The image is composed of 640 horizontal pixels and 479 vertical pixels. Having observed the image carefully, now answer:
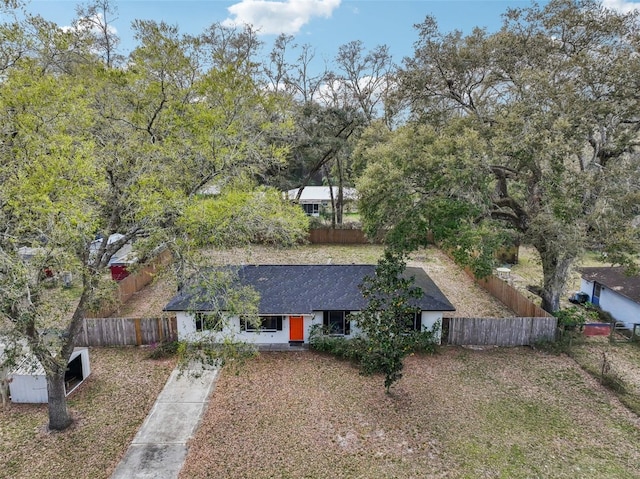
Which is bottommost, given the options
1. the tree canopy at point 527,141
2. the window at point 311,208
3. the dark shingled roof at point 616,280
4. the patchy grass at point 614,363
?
the patchy grass at point 614,363

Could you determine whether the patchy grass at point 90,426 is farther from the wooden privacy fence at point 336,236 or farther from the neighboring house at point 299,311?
the wooden privacy fence at point 336,236

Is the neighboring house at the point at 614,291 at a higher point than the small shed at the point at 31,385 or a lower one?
higher

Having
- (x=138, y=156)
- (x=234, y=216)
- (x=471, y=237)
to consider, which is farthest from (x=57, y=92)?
(x=471, y=237)

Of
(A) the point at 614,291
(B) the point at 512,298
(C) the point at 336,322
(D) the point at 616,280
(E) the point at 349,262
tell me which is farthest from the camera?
(E) the point at 349,262

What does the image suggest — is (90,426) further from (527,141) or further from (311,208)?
(311,208)

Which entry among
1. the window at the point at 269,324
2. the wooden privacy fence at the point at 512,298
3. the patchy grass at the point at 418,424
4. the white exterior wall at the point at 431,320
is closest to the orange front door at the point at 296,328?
the window at the point at 269,324

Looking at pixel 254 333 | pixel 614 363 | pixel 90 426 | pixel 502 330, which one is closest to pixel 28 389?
pixel 90 426

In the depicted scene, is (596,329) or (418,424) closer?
(418,424)
